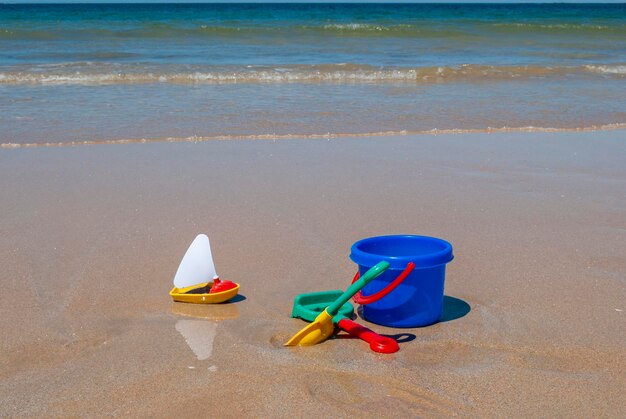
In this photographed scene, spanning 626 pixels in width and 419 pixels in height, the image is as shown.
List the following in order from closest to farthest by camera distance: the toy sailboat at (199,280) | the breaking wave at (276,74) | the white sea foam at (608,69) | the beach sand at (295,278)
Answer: the beach sand at (295,278) < the toy sailboat at (199,280) < the breaking wave at (276,74) < the white sea foam at (608,69)

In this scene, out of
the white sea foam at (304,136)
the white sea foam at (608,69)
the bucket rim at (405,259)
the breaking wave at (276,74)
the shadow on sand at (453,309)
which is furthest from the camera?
the white sea foam at (608,69)

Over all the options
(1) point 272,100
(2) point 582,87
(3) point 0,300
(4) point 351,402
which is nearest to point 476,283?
(4) point 351,402

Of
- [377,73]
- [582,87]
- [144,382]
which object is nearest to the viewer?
[144,382]

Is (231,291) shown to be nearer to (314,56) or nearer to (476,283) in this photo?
(476,283)

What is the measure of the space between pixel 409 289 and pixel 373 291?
0.51ft

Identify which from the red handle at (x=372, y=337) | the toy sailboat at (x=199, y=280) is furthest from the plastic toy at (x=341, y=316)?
the toy sailboat at (x=199, y=280)

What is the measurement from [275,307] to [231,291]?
0.69 ft

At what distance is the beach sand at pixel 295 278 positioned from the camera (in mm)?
2801

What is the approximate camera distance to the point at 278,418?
2.62 metres

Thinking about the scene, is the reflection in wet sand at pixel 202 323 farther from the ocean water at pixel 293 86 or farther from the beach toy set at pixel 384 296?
the ocean water at pixel 293 86

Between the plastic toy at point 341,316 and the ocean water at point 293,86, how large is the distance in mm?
4407

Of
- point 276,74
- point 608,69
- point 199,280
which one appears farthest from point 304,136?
point 608,69

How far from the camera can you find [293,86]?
12008 millimetres

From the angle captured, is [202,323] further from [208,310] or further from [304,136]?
[304,136]
